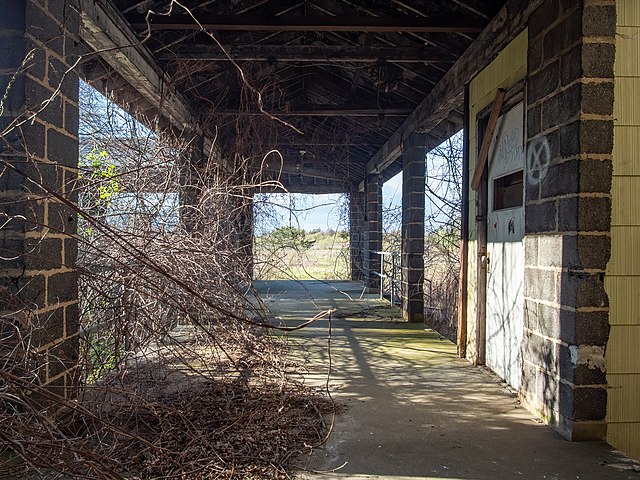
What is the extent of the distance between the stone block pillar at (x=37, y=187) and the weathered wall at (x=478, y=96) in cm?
320

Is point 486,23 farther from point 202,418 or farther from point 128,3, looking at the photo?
point 202,418

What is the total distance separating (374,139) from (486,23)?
5108 millimetres

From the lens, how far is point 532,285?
342 cm

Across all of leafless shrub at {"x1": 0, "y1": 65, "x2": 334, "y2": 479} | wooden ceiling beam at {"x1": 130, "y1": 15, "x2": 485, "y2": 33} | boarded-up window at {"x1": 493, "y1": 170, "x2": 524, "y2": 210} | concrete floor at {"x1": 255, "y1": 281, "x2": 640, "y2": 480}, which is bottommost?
concrete floor at {"x1": 255, "y1": 281, "x2": 640, "y2": 480}

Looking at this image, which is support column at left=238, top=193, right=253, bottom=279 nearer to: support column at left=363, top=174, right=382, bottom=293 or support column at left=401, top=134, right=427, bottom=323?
support column at left=401, top=134, right=427, bottom=323

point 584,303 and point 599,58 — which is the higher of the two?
point 599,58

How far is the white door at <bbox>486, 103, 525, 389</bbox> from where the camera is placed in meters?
3.82

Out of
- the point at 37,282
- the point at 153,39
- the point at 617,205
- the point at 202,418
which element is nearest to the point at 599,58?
the point at 617,205

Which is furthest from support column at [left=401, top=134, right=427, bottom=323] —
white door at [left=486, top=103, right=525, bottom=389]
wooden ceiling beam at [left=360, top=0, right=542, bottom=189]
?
white door at [left=486, top=103, right=525, bottom=389]

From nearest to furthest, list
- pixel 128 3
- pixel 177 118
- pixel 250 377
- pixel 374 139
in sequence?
pixel 250 377 → pixel 128 3 → pixel 177 118 → pixel 374 139

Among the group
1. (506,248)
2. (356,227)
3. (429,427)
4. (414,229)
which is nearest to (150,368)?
(429,427)

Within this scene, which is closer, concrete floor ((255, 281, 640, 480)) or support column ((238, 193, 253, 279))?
concrete floor ((255, 281, 640, 480))

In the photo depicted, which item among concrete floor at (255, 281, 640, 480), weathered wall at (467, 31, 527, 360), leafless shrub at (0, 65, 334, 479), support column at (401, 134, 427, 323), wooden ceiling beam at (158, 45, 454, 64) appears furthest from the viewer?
support column at (401, 134, 427, 323)

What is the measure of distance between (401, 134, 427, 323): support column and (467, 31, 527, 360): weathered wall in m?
2.21
